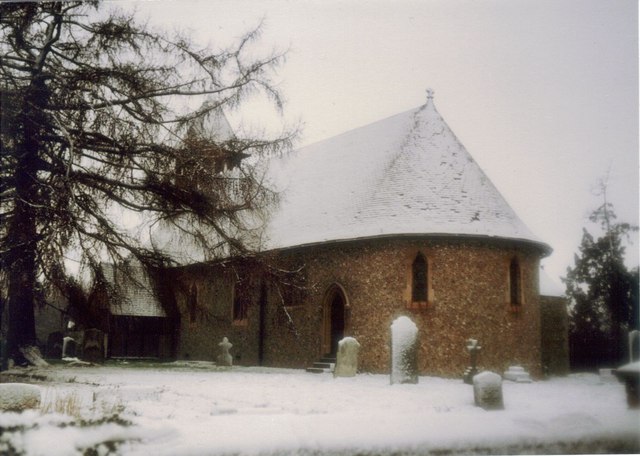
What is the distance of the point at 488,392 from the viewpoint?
28.0 ft

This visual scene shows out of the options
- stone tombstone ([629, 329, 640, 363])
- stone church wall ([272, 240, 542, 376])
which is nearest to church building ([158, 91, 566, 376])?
stone church wall ([272, 240, 542, 376])

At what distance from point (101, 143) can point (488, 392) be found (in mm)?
6196

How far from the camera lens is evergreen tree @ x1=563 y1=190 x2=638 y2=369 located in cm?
848

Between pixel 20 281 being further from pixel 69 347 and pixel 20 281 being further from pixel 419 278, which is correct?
pixel 419 278

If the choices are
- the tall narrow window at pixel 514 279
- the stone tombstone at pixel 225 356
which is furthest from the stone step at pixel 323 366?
the tall narrow window at pixel 514 279

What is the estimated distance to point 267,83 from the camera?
9.84 metres

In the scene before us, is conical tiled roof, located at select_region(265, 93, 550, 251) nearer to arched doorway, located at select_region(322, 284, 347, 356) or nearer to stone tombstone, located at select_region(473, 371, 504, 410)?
arched doorway, located at select_region(322, 284, 347, 356)

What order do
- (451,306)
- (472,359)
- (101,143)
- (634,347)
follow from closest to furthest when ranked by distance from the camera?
1. (634,347)
2. (101,143)
3. (472,359)
4. (451,306)

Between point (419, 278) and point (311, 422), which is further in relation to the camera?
point (419, 278)

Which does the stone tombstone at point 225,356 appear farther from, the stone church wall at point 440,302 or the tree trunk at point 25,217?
the tree trunk at point 25,217

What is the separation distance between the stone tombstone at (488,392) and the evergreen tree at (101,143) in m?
4.17

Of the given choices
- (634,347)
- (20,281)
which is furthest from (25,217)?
(634,347)

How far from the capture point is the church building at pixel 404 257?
1326 cm

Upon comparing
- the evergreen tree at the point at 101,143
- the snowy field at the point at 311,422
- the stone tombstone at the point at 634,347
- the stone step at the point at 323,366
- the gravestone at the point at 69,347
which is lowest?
the snowy field at the point at 311,422
